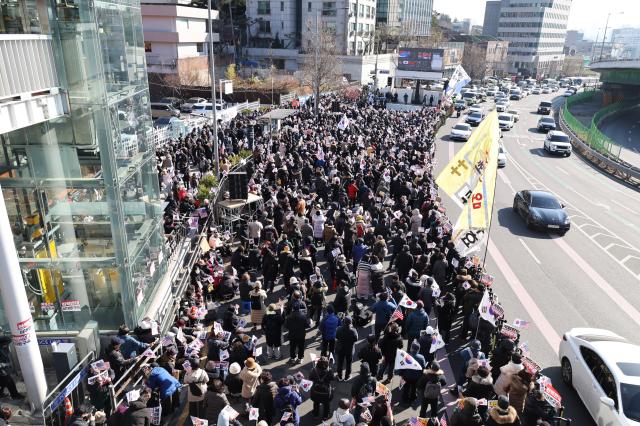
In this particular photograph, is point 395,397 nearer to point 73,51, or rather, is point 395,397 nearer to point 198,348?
point 198,348

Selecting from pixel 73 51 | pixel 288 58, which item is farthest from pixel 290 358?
pixel 288 58

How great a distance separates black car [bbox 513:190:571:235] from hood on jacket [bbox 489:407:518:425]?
13.4 metres

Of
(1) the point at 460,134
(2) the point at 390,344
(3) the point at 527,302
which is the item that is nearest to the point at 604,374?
(2) the point at 390,344

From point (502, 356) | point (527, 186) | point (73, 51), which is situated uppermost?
point (73, 51)

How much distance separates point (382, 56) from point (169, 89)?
4178cm

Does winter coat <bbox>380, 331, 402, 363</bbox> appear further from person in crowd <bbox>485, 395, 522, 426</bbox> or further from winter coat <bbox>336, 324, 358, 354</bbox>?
person in crowd <bbox>485, 395, 522, 426</bbox>

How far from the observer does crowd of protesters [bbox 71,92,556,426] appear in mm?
8227

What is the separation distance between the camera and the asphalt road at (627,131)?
42.2 metres

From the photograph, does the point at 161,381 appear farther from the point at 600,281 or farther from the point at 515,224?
the point at 515,224

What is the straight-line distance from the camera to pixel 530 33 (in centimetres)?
14012

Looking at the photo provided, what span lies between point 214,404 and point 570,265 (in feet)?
44.1

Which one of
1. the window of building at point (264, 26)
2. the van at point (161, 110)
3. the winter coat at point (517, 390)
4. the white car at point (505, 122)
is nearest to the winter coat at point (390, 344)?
the winter coat at point (517, 390)

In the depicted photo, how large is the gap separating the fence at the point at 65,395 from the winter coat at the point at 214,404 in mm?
2494

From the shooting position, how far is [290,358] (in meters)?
11.1
